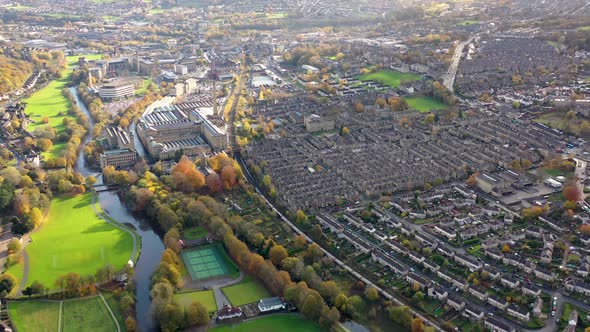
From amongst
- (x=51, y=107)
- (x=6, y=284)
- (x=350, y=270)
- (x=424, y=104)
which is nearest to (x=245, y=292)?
(x=350, y=270)

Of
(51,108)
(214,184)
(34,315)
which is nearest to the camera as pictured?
(34,315)

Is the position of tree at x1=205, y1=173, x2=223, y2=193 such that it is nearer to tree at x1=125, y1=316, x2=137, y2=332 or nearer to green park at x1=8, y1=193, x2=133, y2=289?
green park at x1=8, y1=193, x2=133, y2=289

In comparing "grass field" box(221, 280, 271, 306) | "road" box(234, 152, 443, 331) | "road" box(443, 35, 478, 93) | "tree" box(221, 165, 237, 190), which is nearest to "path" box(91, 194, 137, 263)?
"grass field" box(221, 280, 271, 306)

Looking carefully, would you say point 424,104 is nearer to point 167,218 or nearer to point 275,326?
point 167,218

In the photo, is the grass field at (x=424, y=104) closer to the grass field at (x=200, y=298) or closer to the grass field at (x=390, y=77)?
the grass field at (x=390, y=77)

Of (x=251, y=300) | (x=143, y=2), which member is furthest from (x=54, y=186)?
(x=143, y=2)

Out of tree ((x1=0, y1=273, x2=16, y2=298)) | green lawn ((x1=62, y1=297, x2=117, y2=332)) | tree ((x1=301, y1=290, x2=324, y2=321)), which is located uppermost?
tree ((x1=301, y1=290, x2=324, y2=321))

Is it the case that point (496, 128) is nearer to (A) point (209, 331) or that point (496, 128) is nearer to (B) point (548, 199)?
(B) point (548, 199)
